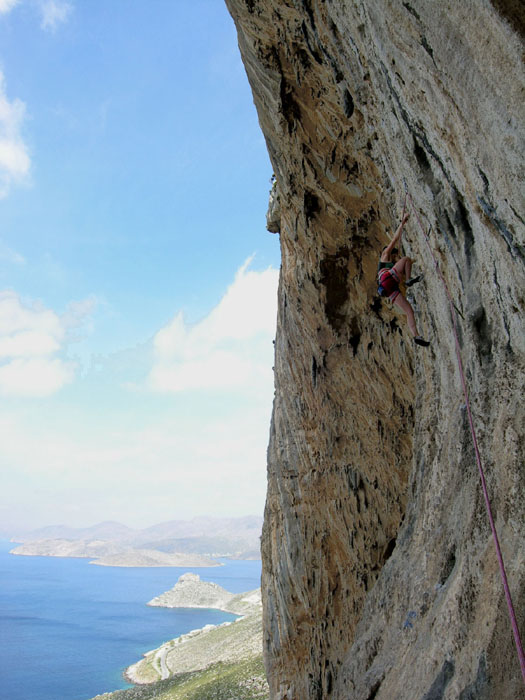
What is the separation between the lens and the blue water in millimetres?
66444

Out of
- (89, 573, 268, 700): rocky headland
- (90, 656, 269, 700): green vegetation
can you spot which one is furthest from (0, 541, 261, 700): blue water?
(90, 656, 269, 700): green vegetation

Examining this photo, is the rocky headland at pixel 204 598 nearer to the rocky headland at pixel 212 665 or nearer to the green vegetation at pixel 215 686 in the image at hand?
the rocky headland at pixel 212 665

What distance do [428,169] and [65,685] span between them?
8499cm

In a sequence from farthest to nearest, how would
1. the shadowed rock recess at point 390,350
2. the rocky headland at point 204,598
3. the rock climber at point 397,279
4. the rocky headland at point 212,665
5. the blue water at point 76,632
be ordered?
the rocky headland at point 204,598 < the blue water at point 76,632 < the rocky headland at point 212,665 < the rock climber at point 397,279 < the shadowed rock recess at point 390,350

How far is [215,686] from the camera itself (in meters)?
30.6

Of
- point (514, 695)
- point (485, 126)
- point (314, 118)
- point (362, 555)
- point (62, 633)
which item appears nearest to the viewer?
point (514, 695)

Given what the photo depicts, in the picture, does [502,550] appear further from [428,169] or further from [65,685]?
[65,685]

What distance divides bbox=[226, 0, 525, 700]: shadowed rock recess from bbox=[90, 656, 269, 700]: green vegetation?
2206cm

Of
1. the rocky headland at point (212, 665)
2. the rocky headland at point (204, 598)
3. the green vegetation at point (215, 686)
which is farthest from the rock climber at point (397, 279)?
the rocky headland at point (204, 598)

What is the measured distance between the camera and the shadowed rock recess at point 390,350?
3.30 metres

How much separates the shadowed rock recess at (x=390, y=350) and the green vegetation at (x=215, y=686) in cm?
2206

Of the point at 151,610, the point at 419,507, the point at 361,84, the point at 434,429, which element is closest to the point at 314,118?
the point at 361,84

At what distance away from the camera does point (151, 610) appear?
11756 centimetres

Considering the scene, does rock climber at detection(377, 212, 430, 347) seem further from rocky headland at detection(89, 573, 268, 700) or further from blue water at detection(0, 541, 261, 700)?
blue water at detection(0, 541, 261, 700)
